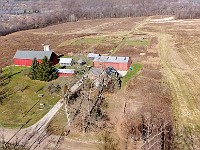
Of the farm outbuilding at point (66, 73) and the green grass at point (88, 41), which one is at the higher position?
the green grass at point (88, 41)

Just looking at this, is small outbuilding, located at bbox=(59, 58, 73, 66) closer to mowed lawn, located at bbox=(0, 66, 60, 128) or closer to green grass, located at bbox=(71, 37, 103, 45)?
mowed lawn, located at bbox=(0, 66, 60, 128)

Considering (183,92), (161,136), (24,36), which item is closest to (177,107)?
(183,92)

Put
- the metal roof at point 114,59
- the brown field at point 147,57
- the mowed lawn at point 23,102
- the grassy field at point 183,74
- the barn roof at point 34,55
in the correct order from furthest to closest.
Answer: the barn roof at point 34,55 → the metal roof at point 114,59 → the brown field at point 147,57 → the mowed lawn at point 23,102 → the grassy field at point 183,74

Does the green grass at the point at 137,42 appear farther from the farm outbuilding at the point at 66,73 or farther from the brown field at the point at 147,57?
the farm outbuilding at the point at 66,73

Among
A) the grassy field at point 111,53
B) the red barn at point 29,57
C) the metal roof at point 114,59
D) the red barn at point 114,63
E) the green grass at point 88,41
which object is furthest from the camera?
the green grass at point 88,41

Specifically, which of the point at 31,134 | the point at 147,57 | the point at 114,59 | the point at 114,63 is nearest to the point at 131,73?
the point at 114,63

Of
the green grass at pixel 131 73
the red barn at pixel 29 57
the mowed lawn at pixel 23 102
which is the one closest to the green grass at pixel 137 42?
the green grass at pixel 131 73

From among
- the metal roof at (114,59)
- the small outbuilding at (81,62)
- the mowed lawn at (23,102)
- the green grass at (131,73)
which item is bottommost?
the mowed lawn at (23,102)
